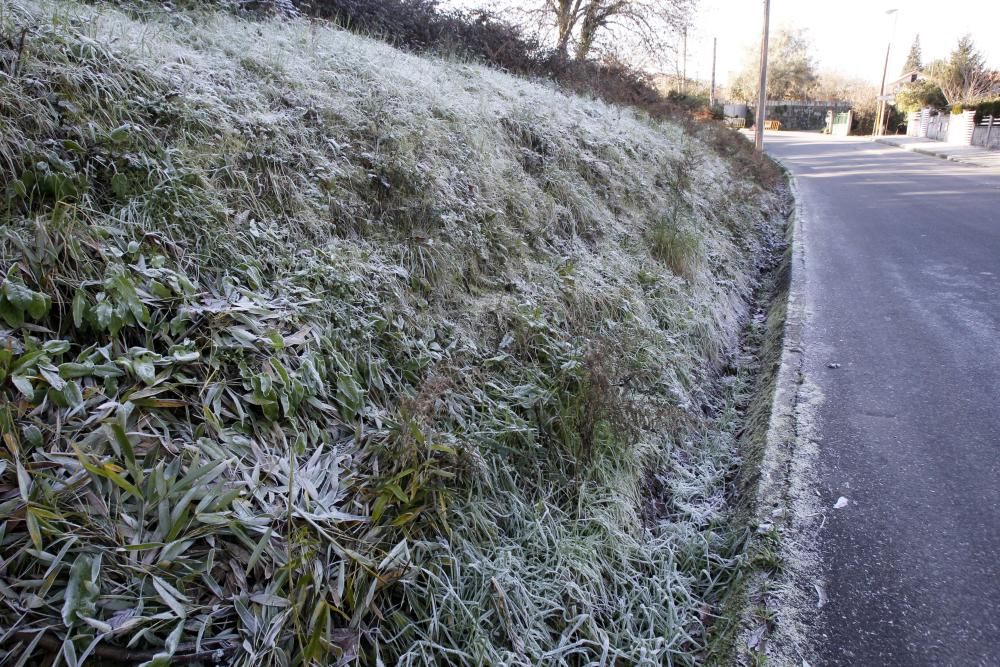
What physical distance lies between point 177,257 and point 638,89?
1247cm

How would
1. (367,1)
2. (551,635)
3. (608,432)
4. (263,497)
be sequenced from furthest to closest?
(367,1)
(608,432)
(551,635)
(263,497)

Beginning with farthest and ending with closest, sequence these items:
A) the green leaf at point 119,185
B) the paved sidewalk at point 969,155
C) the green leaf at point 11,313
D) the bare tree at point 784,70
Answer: the bare tree at point 784,70
the paved sidewalk at point 969,155
the green leaf at point 119,185
the green leaf at point 11,313

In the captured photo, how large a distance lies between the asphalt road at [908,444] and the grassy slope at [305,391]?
21.9 inches

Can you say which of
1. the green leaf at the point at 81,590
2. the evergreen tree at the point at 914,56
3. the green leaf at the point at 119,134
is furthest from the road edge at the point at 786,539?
the evergreen tree at the point at 914,56

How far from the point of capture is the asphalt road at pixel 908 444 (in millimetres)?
2250

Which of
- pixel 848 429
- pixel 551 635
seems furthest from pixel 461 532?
pixel 848 429

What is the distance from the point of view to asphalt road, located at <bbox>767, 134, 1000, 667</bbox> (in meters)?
2.25

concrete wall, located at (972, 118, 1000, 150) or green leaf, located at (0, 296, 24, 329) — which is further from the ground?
concrete wall, located at (972, 118, 1000, 150)

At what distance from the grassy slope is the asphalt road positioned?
56cm

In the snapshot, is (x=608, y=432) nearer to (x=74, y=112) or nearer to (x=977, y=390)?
(x=977, y=390)

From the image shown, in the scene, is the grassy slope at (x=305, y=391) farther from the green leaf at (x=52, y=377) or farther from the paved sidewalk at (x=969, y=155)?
the paved sidewalk at (x=969, y=155)

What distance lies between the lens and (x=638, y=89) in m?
13.2

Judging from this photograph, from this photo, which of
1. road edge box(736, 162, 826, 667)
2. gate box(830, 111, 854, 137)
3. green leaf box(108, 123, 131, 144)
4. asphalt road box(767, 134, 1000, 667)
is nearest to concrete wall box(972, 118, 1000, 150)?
gate box(830, 111, 854, 137)

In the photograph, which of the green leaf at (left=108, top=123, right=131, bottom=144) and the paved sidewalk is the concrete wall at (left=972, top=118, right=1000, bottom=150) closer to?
the paved sidewalk
